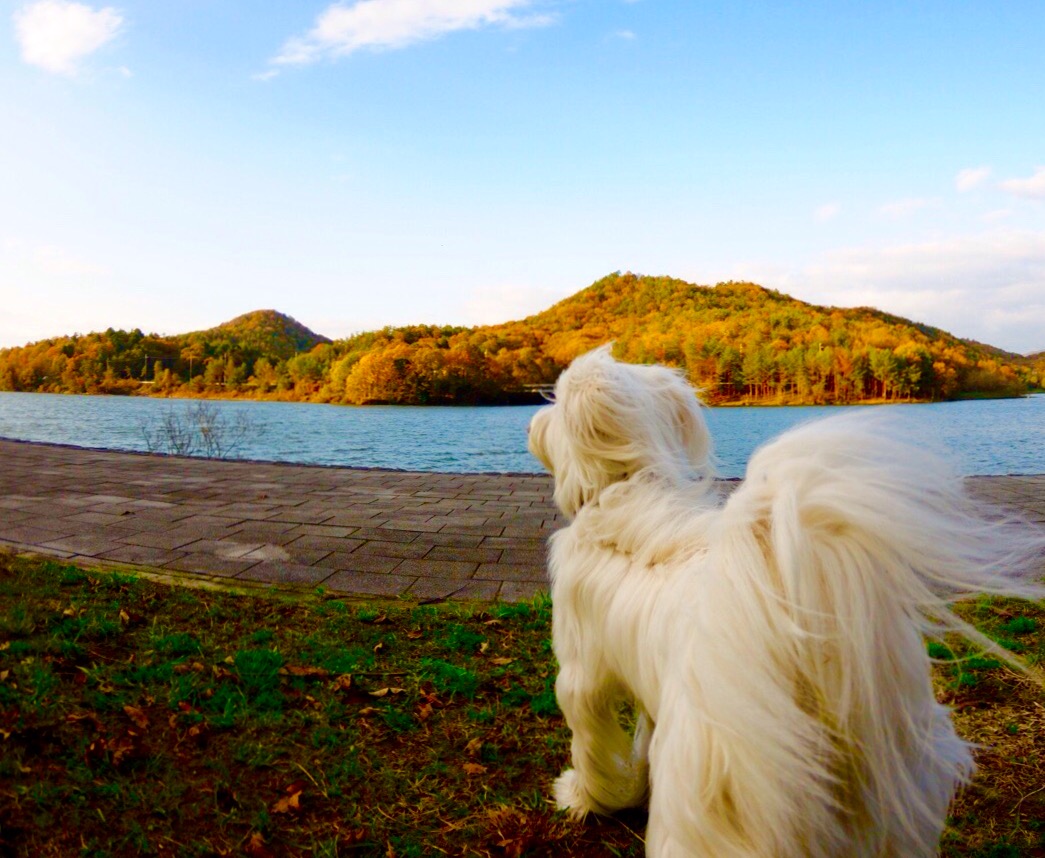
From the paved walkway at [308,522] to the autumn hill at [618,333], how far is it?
24.2 feet

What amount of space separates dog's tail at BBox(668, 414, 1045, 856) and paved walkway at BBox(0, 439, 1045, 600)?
3.06m

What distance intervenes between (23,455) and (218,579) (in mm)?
8511

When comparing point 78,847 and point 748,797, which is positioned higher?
point 748,797

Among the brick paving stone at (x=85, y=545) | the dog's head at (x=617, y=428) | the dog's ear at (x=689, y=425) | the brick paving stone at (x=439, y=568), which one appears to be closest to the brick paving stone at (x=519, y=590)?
the brick paving stone at (x=439, y=568)

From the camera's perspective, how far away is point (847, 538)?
117 centimetres

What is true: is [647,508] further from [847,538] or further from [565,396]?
[847,538]

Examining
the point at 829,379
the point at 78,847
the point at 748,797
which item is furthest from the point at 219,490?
the point at 829,379

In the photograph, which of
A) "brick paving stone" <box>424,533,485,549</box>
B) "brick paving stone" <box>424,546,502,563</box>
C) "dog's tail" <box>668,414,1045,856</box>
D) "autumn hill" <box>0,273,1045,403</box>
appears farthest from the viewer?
"autumn hill" <box>0,273,1045,403</box>

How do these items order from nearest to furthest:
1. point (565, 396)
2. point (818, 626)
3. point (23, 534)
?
point (818, 626) < point (565, 396) < point (23, 534)

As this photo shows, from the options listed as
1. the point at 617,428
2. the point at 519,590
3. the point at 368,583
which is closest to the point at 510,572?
the point at 519,590

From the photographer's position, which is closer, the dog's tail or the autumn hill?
the dog's tail

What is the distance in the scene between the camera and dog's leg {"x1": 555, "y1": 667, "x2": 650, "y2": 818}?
6.81 feet

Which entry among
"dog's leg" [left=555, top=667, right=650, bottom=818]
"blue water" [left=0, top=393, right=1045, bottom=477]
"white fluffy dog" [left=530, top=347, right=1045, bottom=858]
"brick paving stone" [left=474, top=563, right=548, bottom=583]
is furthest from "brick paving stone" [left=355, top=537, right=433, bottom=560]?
"white fluffy dog" [left=530, top=347, right=1045, bottom=858]

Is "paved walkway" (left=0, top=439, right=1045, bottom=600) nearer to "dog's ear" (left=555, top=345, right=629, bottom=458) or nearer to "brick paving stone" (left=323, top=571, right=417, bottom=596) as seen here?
"brick paving stone" (left=323, top=571, right=417, bottom=596)
